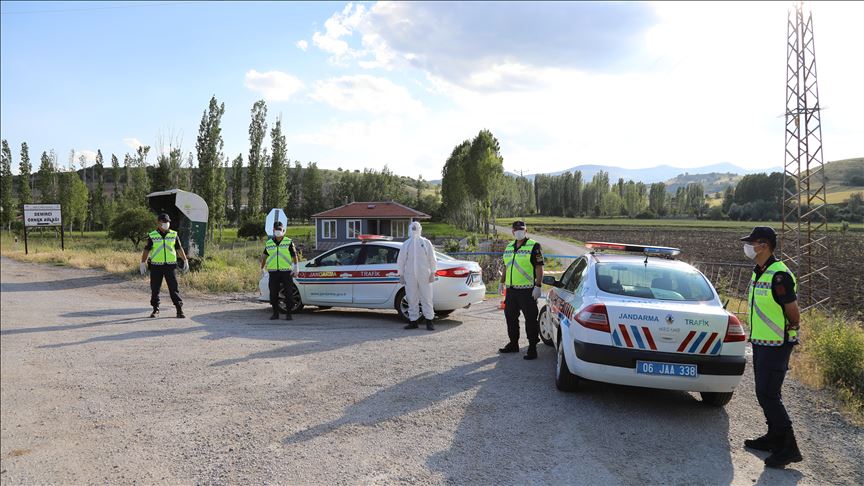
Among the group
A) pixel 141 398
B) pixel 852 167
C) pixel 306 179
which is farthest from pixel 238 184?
pixel 852 167

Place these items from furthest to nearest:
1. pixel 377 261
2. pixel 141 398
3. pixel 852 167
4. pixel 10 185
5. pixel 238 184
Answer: pixel 238 184, pixel 852 167, pixel 10 185, pixel 377 261, pixel 141 398

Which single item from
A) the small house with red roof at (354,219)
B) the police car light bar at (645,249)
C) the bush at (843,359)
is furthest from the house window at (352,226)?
the bush at (843,359)

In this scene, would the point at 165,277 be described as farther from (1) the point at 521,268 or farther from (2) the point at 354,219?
(2) the point at 354,219

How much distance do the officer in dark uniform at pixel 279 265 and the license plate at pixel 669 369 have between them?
7.19 meters

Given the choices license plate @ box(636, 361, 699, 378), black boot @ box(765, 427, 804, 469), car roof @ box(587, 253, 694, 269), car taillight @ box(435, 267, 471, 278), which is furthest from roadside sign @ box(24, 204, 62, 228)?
black boot @ box(765, 427, 804, 469)

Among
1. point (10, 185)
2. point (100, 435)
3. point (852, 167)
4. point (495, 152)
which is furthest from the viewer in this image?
point (495, 152)

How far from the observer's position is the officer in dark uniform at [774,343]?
4594 mm

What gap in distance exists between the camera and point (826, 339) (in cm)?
755

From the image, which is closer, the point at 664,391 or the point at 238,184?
the point at 664,391

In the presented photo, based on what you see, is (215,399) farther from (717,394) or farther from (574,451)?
(717,394)

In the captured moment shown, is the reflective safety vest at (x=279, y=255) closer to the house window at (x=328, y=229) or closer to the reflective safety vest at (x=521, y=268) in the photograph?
the reflective safety vest at (x=521, y=268)

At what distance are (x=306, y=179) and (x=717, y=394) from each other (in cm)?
9150

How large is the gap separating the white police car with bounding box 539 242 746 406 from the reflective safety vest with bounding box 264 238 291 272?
628 cm

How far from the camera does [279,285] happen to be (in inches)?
428
